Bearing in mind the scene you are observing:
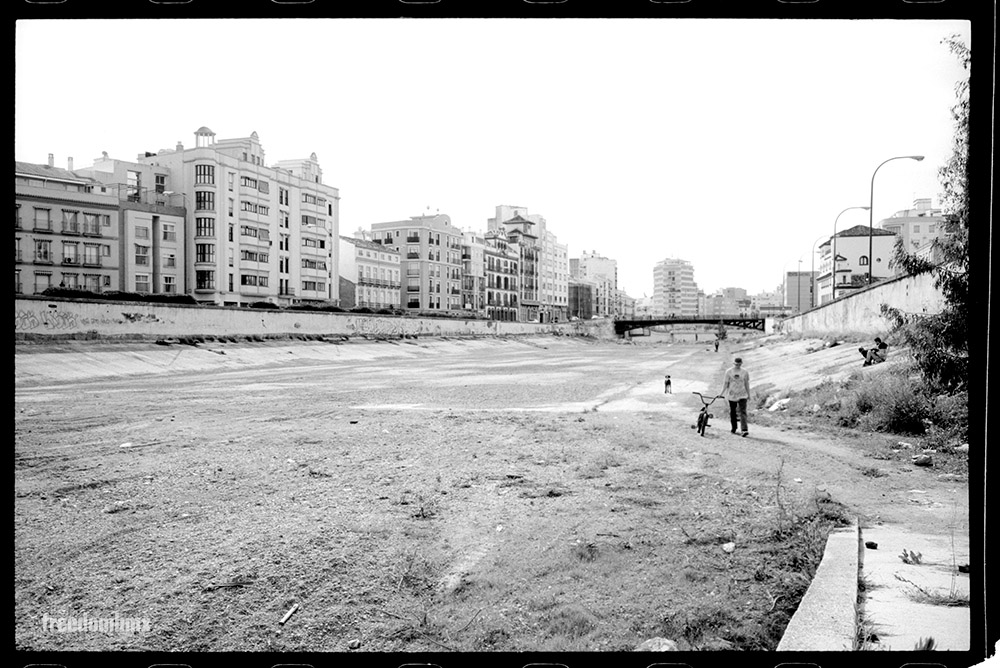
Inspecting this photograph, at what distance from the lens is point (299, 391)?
18.8 meters

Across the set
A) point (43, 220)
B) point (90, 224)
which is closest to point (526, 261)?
point (90, 224)

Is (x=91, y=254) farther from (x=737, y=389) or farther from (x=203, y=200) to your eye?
(x=737, y=389)

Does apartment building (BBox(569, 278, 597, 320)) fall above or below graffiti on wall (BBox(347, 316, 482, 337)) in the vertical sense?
above

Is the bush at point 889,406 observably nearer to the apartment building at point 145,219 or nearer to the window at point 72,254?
the window at point 72,254

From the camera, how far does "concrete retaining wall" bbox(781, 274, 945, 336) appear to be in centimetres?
1393

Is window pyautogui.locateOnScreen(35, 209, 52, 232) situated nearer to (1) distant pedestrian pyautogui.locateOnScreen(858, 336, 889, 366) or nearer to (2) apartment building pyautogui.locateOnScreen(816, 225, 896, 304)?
(2) apartment building pyautogui.locateOnScreen(816, 225, 896, 304)

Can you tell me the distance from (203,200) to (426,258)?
57140mm

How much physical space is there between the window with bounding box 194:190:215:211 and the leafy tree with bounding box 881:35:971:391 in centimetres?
1837

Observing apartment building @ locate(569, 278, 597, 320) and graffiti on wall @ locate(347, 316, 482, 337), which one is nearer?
graffiti on wall @ locate(347, 316, 482, 337)

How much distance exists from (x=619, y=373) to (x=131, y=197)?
20.8 meters

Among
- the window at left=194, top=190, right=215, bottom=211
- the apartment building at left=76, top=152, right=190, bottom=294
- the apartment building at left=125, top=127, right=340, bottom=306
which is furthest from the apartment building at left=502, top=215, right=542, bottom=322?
the apartment building at left=76, top=152, right=190, bottom=294

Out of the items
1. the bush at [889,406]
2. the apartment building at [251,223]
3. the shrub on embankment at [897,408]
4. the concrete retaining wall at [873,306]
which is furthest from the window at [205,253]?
the concrete retaining wall at [873,306]

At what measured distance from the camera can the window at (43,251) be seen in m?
6.71

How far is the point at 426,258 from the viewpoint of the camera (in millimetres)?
76625
